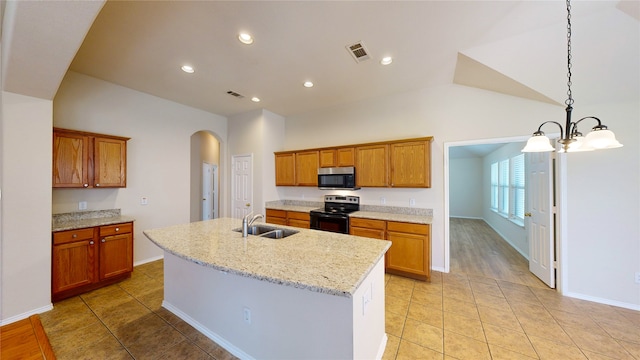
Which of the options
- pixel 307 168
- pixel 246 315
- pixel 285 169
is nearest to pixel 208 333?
pixel 246 315

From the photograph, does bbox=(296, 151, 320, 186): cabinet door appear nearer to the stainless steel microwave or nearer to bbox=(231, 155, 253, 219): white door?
the stainless steel microwave

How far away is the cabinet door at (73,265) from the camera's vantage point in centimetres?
261

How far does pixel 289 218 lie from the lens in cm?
445

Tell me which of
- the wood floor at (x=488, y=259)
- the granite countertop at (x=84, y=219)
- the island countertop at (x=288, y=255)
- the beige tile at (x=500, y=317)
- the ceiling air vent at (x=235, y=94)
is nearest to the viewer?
the island countertop at (x=288, y=255)

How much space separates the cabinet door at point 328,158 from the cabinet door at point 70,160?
3.60 meters

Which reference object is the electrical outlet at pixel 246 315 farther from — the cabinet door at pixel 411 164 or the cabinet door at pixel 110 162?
the cabinet door at pixel 110 162

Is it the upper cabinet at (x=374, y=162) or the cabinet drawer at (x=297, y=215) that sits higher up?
the upper cabinet at (x=374, y=162)

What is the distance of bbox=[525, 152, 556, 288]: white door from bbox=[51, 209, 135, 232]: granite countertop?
6.00 m

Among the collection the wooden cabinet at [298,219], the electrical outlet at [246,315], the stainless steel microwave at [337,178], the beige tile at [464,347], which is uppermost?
the stainless steel microwave at [337,178]

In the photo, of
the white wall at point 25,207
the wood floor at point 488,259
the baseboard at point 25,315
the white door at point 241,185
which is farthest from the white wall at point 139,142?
the wood floor at point 488,259

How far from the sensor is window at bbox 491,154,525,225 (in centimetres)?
496

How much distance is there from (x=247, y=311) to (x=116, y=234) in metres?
2.69

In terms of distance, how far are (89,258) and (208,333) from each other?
215 centimetres

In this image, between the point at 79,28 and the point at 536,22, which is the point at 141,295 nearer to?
the point at 79,28
